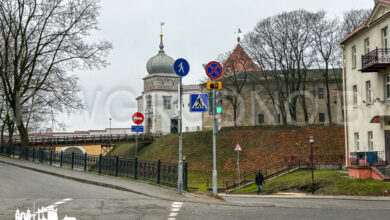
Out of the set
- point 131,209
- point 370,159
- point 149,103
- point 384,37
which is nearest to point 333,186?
point 370,159

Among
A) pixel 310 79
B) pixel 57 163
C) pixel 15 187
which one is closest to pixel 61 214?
pixel 15 187

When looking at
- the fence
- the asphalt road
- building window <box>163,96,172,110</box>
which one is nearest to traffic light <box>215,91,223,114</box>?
the fence

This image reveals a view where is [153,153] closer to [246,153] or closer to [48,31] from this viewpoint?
[246,153]

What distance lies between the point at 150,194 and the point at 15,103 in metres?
→ 25.9

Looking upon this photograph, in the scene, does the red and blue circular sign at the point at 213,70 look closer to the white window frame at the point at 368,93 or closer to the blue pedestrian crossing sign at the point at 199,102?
the blue pedestrian crossing sign at the point at 199,102

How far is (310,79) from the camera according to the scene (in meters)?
68.1

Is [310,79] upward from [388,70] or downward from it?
upward

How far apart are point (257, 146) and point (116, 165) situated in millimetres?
36139

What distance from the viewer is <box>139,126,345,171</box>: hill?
52.2 meters

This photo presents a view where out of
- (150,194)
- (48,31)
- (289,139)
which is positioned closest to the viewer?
(150,194)

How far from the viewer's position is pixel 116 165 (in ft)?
70.8

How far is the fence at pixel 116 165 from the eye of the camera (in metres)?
17.9

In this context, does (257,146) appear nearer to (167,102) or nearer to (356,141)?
(356,141)

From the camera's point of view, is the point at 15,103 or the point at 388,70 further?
the point at 15,103
